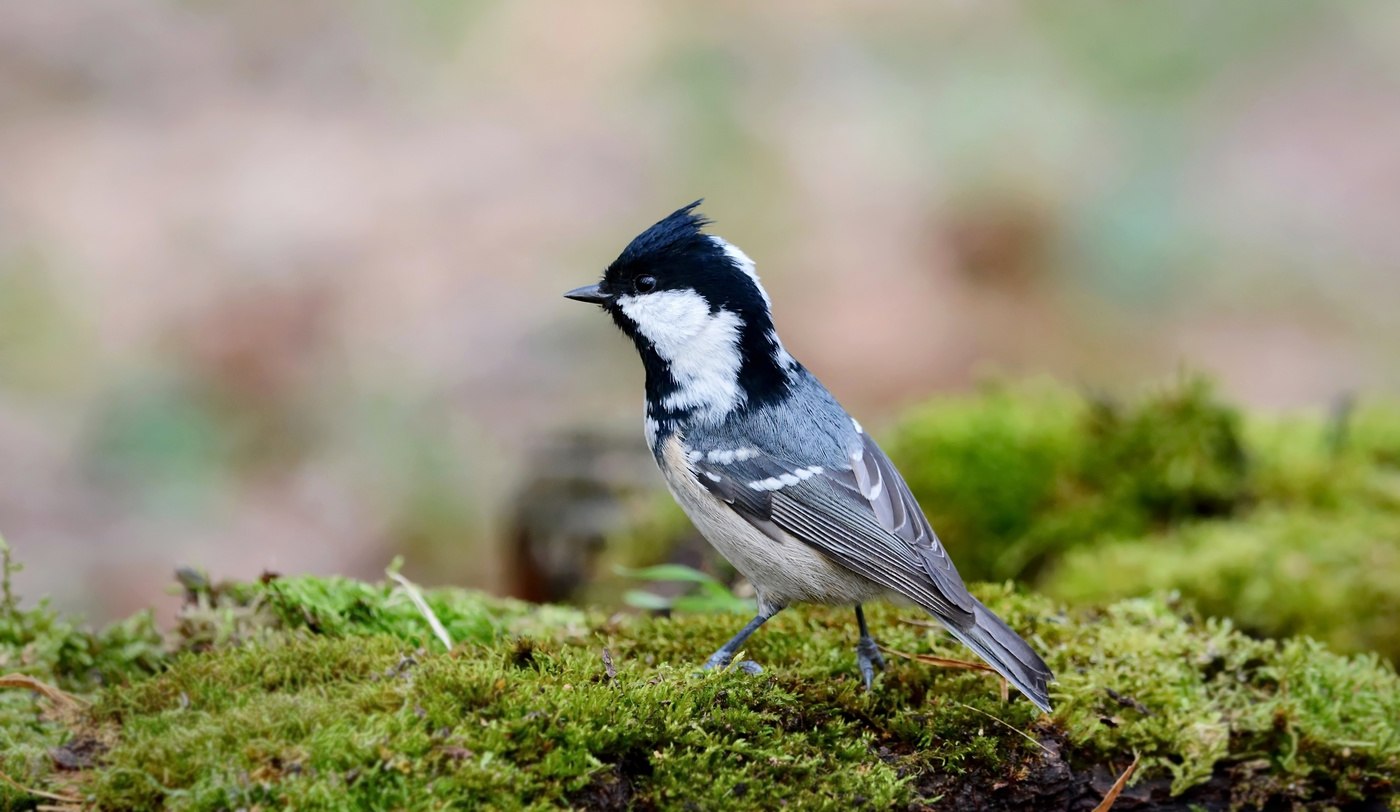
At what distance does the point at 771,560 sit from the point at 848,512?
0.25m

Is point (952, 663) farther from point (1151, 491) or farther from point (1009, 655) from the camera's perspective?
point (1151, 491)

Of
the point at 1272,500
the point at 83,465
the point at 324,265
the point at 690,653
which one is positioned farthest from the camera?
the point at 324,265

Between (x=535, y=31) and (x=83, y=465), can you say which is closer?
(x=83, y=465)

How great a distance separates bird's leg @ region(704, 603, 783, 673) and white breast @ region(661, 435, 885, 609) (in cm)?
2

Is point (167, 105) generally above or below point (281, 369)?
above

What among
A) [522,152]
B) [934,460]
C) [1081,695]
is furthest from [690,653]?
[522,152]

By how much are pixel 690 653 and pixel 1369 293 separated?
8.85 metres

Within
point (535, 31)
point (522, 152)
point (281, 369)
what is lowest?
point (281, 369)

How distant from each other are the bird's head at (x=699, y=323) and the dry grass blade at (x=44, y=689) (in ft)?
5.58

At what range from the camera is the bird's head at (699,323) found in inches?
133

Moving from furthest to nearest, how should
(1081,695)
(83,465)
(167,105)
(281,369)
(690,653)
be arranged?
(167,105) → (281,369) → (83,465) → (690,653) → (1081,695)

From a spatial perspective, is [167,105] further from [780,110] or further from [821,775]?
[821,775]

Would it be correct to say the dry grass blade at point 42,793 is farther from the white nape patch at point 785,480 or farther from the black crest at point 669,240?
the black crest at point 669,240

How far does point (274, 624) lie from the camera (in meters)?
3.23
